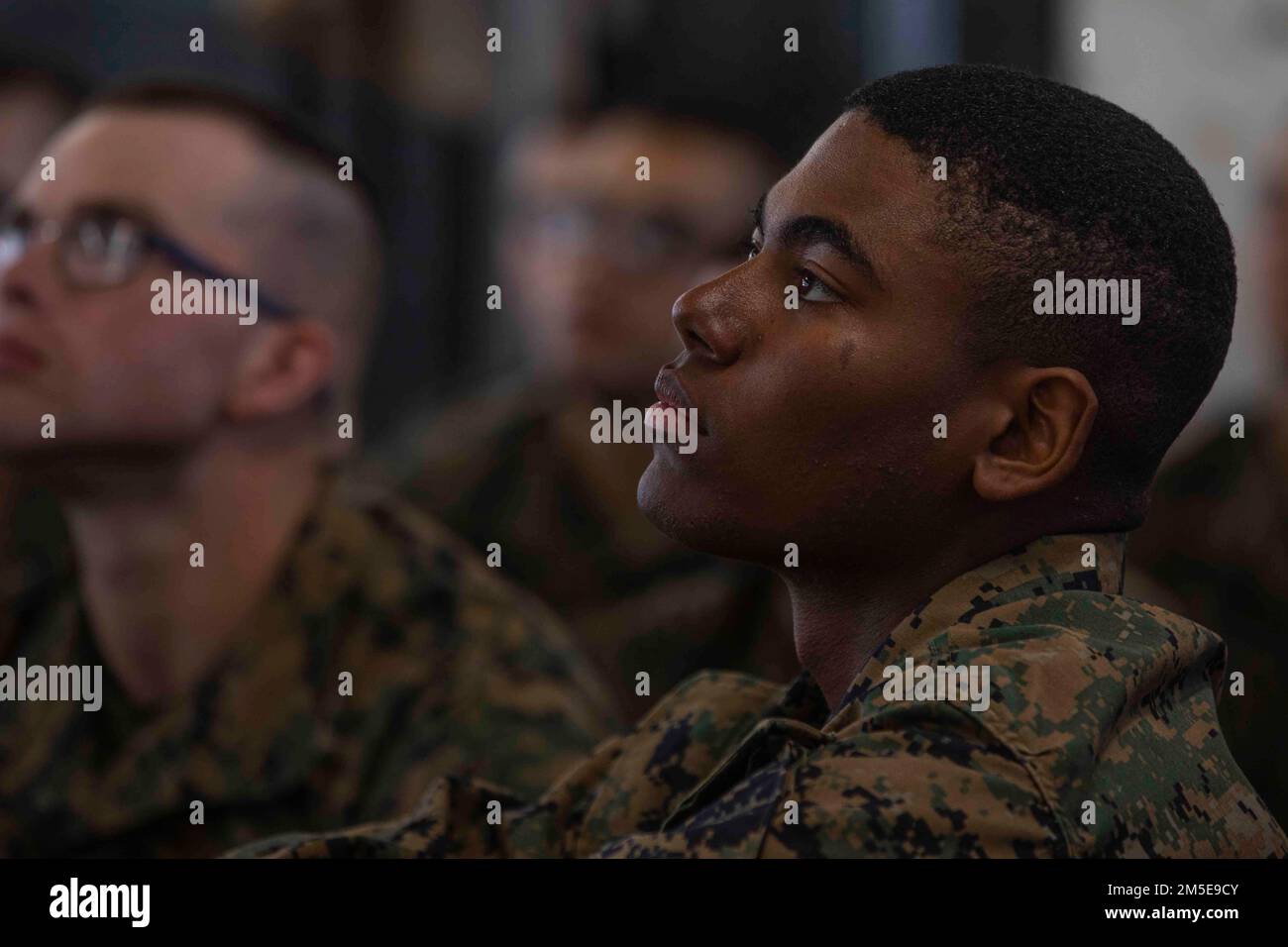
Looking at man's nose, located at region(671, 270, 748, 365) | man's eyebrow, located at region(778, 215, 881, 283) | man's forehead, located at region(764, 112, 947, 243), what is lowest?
man's nose, located at region(671, 270, 748, 365)

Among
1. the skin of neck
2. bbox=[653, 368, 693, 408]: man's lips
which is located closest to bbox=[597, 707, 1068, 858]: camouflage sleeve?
the skin of neck

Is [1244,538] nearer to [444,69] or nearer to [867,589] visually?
[867,589]

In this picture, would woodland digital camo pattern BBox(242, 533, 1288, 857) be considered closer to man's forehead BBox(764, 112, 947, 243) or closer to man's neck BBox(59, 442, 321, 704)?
man's forehead BBox(764, 112, 947, 243)

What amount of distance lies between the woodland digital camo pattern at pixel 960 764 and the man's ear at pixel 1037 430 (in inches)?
1.6

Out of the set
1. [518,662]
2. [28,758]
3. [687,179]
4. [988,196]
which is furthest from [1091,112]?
[687,179]

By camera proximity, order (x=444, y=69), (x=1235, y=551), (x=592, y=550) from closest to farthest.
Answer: (x=1235, y=551) → (x=592, y=550) → (x=444, y=69)

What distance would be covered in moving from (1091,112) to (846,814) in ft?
1.41

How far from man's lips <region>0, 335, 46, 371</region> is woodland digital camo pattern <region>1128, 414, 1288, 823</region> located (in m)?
1.31

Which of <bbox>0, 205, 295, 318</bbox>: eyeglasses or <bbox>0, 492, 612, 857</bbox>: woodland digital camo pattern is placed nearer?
<bbox>0, 492, 612, 857</bbox>: woodland digital camo pattern

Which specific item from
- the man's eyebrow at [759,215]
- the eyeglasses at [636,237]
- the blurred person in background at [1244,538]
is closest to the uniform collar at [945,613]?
the man's eyebrow at [759,215]

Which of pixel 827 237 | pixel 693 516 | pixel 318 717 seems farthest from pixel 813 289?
pixel 318 717

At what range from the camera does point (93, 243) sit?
1.69 metres

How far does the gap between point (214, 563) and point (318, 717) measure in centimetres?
22

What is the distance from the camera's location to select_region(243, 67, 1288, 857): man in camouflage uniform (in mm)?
935
